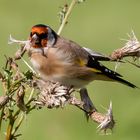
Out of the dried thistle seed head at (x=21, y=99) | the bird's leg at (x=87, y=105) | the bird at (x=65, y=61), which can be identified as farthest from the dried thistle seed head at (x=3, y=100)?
the bird at (x=65, y=61)

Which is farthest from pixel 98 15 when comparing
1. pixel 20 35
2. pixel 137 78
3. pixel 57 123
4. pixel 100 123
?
pixel 100 123

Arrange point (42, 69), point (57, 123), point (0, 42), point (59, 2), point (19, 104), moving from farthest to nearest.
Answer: point (59, 2), point (0, 42), point (57, 123), point (42, 69), point (19, 104)

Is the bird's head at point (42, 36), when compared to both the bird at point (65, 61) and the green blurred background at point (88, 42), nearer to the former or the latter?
the bird at point (65, 61)

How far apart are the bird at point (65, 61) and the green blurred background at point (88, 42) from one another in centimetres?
249

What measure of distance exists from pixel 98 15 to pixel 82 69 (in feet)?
22.0

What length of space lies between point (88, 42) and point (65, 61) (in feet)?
17.7

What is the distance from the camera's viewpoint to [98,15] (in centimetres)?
1067

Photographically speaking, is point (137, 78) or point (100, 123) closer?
point (100, 123)

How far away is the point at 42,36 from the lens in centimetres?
380

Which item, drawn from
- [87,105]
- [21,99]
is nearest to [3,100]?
[21,99]

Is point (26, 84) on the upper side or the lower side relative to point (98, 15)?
upper

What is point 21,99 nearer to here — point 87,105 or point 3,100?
point 3,100

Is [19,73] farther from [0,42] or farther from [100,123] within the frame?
[0,42]

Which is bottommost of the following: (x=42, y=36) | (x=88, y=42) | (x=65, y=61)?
(x=88, y=42)
